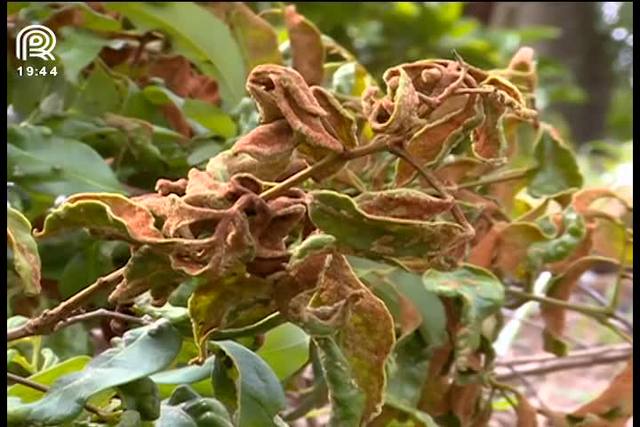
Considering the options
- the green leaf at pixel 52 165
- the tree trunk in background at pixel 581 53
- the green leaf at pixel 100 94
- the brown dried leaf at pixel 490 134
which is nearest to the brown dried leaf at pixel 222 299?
the brown dried leaf at pixel 490 134

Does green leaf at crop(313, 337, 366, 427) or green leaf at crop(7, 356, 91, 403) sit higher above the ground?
green leaf at crop(313, 337, 366, 427)

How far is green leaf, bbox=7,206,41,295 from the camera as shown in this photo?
410 millimetres

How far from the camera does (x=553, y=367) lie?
2.76ft

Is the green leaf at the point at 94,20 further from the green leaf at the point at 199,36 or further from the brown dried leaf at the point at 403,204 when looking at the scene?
the brown dried leaf at the point at 403,204

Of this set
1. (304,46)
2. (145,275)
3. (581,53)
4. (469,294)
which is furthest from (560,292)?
(581,53)

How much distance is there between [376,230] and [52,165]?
0.28 metres

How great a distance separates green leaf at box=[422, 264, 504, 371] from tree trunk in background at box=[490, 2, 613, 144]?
71.4 inches

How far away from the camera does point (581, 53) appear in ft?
11.1

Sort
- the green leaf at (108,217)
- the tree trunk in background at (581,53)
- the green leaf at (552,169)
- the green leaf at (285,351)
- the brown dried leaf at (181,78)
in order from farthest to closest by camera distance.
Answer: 1. the tree trunk in background at (581,53)
2. the brown dried leaf at (181,78)
3. the green leaf at (552,169)
4. the green leaf at (285,351)
5. the green leaf at (108,217)

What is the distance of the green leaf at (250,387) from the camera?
1.41ft

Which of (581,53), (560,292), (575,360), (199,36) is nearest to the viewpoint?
(560,292)

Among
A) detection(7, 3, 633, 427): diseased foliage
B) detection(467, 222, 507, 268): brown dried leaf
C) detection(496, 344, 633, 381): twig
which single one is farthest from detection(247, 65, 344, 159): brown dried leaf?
detection(496, 344, 633, 381): twig

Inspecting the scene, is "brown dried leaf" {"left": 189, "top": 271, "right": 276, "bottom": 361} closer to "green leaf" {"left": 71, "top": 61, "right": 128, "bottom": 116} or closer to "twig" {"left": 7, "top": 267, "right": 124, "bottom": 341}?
"twig" {"left": 7, "top": 267, "right": 124, "bottom": 341}

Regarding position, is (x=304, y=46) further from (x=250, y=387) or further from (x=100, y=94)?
(x=250, y=387)
